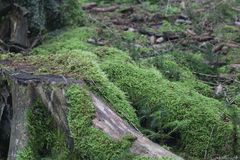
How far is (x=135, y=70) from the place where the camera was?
5.04 metres

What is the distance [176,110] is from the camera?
15.0 ft

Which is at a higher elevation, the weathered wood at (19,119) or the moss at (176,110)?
the weathered wood at (19,119)

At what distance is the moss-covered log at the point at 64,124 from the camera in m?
3.67

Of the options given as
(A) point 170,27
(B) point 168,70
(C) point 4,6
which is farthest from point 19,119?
(A) point 170,27

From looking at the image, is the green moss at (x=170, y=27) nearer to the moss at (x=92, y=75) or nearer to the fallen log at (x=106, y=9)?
the fallen log at (x=106, y=9)

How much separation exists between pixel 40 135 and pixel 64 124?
1.07ft

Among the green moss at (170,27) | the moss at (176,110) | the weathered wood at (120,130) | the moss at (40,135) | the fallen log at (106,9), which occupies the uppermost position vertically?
the weathered wood at (120,130)

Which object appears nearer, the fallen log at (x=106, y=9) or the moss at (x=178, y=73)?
the moss at (x=178, y=73)

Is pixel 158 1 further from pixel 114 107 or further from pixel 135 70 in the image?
pixel 114 107

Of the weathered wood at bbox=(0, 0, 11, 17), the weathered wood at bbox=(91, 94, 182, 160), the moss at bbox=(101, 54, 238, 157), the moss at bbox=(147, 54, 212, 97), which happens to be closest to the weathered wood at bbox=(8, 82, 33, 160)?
the weathered wood at bbox=(91, 94, 182, 160)

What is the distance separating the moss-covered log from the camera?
3.67 metres

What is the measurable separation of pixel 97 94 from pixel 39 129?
58 centimetres

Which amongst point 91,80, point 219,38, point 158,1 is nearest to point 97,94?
point 91,80

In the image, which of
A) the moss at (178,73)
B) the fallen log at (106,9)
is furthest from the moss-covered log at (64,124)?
the fallen log at (106,9)
